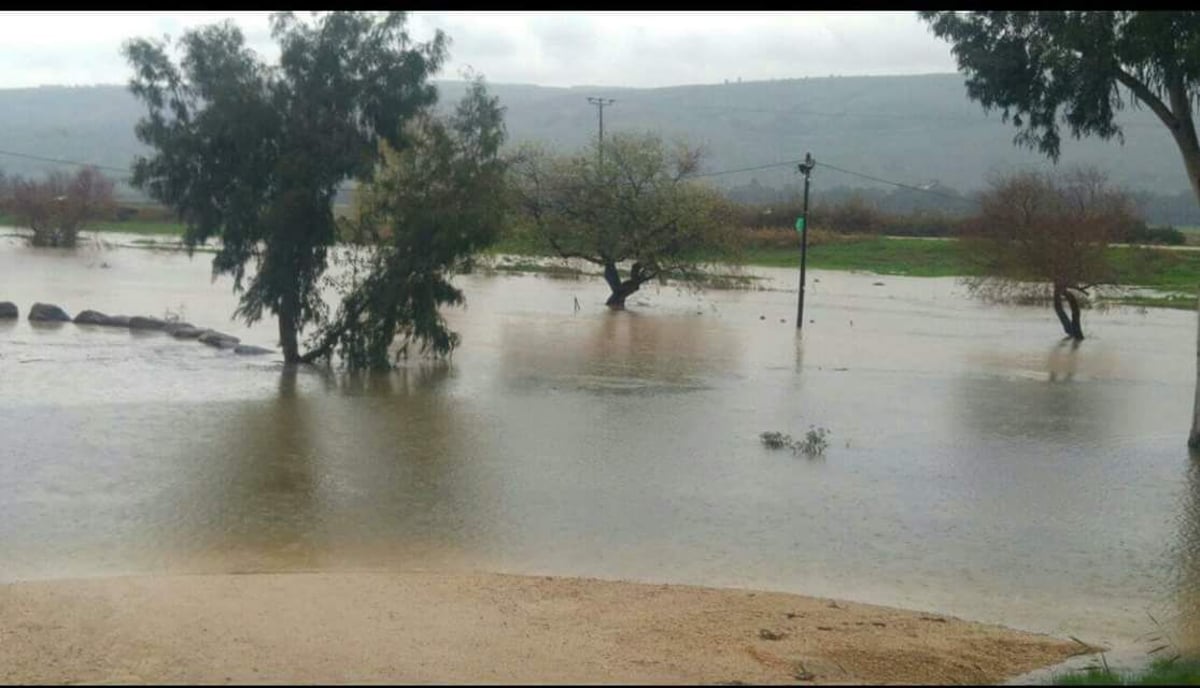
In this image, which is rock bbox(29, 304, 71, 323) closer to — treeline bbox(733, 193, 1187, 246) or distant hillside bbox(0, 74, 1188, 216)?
treeline bbox(733, 193, 1187, 246)

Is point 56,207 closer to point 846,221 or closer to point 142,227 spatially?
point 142,227

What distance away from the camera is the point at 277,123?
26.3m

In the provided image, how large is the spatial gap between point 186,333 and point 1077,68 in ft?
69.6

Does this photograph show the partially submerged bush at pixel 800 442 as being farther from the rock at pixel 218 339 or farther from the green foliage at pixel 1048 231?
the green foliage at pixel 1048 231

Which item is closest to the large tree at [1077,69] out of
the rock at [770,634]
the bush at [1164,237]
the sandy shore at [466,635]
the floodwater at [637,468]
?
the floodwater at [637,468]

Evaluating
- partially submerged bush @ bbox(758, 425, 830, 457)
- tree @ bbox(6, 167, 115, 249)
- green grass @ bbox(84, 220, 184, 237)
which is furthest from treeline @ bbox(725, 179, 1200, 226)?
partially submerged bush @ bbox(758, 425, 830, 457)

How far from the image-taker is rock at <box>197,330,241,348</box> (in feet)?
100

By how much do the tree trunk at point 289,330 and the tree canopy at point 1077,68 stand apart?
45.1 feet

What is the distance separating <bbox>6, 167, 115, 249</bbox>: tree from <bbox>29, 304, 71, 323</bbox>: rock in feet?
110

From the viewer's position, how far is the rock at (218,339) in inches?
1204

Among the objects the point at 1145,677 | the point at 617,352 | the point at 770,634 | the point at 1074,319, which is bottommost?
the point at 617,352

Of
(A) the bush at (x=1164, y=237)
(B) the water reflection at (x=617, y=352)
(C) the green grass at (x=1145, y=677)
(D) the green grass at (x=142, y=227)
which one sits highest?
(A) the bush at (x=1164, y=237)

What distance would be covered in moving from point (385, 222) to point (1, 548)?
16030 mm

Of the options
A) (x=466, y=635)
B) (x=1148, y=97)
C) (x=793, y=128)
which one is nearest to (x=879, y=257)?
(x=1148, y=97)
